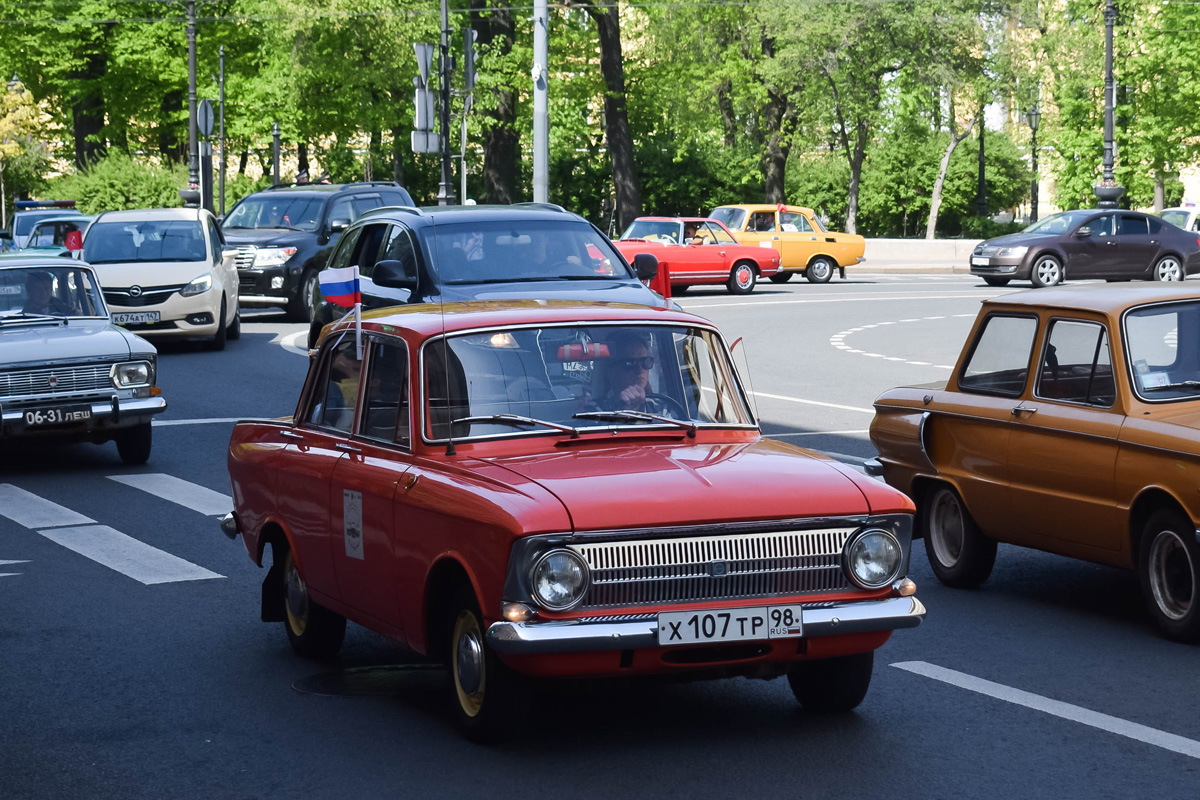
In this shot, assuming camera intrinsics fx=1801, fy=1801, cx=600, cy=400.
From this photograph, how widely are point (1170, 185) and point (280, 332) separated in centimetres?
6001

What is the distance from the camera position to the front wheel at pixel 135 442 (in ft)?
46.0

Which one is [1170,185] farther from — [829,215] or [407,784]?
[407,784]

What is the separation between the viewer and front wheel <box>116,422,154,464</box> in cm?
1403

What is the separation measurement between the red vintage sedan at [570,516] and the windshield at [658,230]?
99.1ft

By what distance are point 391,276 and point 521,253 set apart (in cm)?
109

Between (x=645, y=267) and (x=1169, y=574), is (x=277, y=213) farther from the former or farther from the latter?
(x=1169, y=574)

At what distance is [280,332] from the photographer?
27172 mm

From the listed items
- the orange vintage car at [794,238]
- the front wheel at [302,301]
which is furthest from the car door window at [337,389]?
the orange vintage car at [794,238]

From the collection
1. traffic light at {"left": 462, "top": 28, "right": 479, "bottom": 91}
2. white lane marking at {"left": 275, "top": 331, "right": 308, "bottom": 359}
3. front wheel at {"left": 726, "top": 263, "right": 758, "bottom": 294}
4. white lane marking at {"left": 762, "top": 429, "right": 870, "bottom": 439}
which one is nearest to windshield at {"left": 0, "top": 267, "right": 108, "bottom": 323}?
white lane marking at {"left": 762, "top": 429, "right": 870, "bottom": 439}

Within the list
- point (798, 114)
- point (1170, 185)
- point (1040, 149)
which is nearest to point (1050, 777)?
point (798, 114)

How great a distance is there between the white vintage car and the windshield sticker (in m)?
7.44

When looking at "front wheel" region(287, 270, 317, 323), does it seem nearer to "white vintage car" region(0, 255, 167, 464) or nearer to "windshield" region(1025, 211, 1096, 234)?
"white vintage car" region(0, 255, 167, 464)

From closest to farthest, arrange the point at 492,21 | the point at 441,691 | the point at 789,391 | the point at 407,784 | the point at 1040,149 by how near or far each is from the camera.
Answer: the point at 407,784
the point at 441,691
the point at 789,391
the point at 492,21
the point at 1040,149

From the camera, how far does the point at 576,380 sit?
21.9 feet
